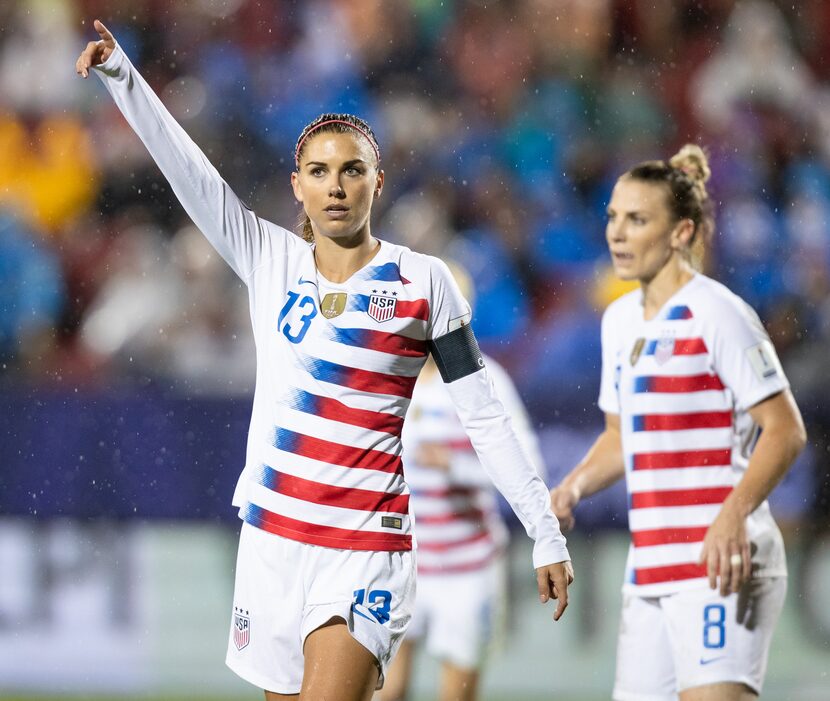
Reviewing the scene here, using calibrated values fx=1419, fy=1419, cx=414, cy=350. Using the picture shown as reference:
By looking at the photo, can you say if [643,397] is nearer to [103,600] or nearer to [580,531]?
[580,531]

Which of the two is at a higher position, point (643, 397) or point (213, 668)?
point (643, 397)

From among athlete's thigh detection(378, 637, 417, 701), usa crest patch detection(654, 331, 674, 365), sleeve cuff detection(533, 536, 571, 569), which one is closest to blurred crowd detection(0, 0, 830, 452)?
athlete's thigh detection(378, 637, 417, 701)

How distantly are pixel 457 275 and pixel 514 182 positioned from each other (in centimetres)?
353

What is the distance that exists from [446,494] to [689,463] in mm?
1963

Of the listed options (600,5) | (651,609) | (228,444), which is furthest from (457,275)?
(600,5)

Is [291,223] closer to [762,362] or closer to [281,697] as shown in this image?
[762,362]

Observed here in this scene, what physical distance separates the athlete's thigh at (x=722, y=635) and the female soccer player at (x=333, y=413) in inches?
32.8

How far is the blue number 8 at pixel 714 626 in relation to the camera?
175 inches

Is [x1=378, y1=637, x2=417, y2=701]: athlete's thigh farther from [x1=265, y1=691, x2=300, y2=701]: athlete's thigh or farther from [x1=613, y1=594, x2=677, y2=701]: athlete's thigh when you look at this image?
[x1=265, y1=691, x2=300, y2=701]: athlete's thigh

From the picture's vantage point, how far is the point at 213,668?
7.39m

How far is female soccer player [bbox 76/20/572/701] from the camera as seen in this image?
12.4 ft

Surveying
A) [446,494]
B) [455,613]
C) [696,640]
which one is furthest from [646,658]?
[446,494]

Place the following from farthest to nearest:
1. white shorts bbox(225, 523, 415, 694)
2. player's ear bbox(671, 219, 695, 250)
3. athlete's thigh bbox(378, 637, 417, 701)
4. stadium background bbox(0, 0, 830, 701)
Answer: stadium background bbox(0, 0, 830, 701) → athlete's thigh bbox(378, 637, 417, 701) → player's ear bbox(671, 219, 695, 250) → white shorts bbox(225, 523, 415, 694)

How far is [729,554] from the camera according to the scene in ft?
14.1
